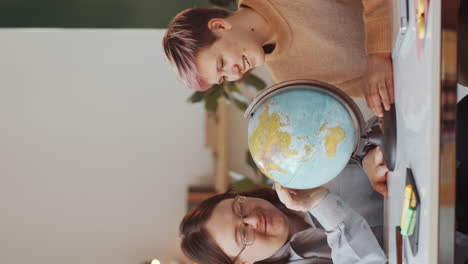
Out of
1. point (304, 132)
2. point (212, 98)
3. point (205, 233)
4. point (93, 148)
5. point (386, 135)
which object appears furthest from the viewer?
point (93, 148)

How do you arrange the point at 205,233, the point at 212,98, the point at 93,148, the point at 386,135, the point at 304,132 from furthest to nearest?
1. the point at 93,148
2. the point at 212,98
3. the point at 205,233
4. the point at 386,135
5. the point at 304,132

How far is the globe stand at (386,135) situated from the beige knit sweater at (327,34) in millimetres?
140

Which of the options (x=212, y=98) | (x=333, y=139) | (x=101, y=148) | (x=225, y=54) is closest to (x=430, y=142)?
(x=333, y=139)

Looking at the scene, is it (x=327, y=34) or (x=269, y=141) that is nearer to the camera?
(x=269, y=141)

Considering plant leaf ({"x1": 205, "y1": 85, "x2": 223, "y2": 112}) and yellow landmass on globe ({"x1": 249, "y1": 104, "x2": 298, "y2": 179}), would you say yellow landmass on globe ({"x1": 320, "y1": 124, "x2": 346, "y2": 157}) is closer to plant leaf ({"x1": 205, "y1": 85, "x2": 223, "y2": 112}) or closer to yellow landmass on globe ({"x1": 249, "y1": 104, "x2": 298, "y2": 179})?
yellow landmass on globe ({"x1": 249, "y1": 104, "x2": 298, "y2": 179})

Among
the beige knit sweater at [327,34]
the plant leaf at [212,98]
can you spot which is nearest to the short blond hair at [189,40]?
the beige knit sweater at [327,34]

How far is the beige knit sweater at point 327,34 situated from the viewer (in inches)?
55.4

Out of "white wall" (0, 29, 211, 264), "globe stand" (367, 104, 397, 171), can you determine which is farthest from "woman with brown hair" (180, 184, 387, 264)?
"white wall" (0, 29, 211, 264)

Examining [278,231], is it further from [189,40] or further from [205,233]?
[189,40]

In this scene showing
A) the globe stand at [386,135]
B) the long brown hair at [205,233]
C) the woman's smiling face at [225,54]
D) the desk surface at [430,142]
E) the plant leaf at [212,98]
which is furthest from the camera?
the plant leaf at [212,98]

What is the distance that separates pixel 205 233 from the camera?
146 cm

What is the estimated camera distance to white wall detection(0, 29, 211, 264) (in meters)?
3.04

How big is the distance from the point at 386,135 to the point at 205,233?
0.56 meters

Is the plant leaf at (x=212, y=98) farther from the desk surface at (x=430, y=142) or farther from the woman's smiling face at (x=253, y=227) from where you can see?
the desk surface at (x=430, y=142)
